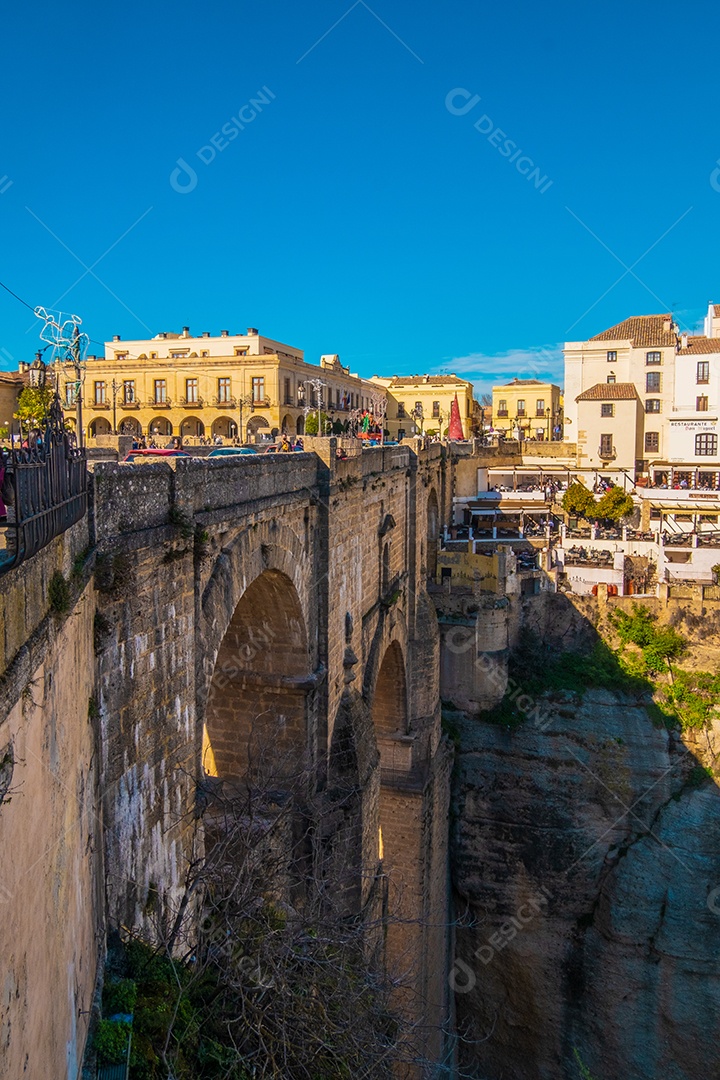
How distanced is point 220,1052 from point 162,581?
305cm

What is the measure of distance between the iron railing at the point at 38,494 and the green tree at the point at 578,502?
96.4 ft

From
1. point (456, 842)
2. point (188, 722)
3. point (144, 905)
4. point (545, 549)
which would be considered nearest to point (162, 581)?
point (188, 722)

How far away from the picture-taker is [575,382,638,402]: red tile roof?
37094 mm

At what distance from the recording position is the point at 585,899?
2011 centimetres

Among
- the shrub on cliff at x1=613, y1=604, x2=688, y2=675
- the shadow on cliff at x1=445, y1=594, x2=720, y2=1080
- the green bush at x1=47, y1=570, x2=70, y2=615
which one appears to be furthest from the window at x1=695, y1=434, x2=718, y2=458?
the green bush at x1=47, y1=570, x2=70, y2=615

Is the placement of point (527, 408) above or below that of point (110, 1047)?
above

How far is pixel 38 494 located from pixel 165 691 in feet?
8.07

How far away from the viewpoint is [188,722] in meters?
5.95

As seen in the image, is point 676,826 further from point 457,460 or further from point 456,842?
point 457,460

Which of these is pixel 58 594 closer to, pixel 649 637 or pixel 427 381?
pixel 649 637

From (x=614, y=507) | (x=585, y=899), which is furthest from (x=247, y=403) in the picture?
(x=585, y=899)

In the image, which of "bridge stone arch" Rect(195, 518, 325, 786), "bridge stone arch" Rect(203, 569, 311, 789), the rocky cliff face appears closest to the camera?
"bridge stone arch" Rect(195, 518, 325, 786)

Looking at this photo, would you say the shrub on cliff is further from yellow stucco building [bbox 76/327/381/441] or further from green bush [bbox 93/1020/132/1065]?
green bush [bbox 93/1020/132/1065]

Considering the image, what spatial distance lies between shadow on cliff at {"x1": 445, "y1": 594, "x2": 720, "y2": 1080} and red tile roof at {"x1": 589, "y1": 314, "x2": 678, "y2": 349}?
18.3m
